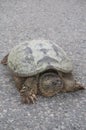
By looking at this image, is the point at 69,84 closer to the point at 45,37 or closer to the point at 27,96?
the point at 27,96

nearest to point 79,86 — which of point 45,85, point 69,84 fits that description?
point 69,84

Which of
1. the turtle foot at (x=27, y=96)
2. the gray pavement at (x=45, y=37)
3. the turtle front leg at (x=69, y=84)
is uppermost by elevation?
the turtle front leg at (x=69, y=84)

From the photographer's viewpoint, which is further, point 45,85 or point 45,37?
point 45,37

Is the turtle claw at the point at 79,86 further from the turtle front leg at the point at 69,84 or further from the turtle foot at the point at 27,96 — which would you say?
the turtle foot at the point at 27,96

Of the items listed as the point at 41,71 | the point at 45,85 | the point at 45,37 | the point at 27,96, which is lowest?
the point at 45,37

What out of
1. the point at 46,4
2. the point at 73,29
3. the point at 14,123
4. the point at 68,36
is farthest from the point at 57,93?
the point at 46,4

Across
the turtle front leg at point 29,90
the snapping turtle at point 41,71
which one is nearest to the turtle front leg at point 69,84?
the snapping turtle at point 41,71
